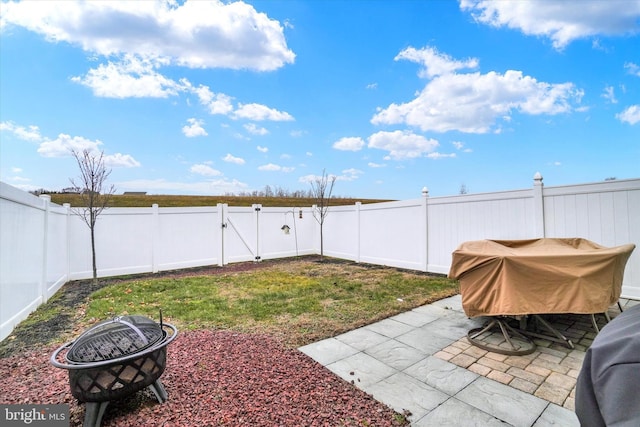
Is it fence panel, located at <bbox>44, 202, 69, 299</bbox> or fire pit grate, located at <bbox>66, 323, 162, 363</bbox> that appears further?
fence panel, located at <bbox>44, 202, 69, 299</bbox>

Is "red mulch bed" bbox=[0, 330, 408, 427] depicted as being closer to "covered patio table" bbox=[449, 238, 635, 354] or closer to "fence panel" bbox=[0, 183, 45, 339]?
"fence panel" bbox=[0, 183, 45, 339]

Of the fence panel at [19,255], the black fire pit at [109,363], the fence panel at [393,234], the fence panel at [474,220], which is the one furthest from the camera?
the fence panel at [393,234]

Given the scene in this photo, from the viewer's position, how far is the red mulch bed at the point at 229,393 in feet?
6.90

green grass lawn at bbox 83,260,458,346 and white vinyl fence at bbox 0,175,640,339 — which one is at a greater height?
white vinyl fence at bbox 0,175,640,339

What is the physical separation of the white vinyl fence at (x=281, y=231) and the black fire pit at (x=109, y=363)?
269 cm

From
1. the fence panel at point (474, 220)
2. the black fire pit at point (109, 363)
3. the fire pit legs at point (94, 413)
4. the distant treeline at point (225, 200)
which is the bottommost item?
the fire pit legs at point (94, 413)

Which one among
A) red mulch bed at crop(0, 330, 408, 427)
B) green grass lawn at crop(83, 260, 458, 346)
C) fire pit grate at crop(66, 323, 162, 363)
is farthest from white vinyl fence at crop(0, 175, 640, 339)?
fire pit grate at crop(66, 323, 162, 363)

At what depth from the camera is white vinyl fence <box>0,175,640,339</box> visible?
15.0 feet

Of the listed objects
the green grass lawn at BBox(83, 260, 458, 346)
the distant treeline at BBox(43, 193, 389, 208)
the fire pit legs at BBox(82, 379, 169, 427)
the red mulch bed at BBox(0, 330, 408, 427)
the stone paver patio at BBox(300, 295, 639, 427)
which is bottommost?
the green grass lawn at BBox(83, 260, 458, 346)

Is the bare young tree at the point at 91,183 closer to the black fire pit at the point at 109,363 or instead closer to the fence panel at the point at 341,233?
the black fire pit at the point at 109,363

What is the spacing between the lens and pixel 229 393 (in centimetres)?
242

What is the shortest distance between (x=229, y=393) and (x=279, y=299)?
9.79 ft

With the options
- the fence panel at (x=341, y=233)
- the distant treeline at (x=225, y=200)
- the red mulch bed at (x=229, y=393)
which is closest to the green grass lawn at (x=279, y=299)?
the red mulch bed at (x=229, y=393)

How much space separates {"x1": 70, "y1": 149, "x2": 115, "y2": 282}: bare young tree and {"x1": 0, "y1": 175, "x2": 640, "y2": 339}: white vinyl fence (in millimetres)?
443
